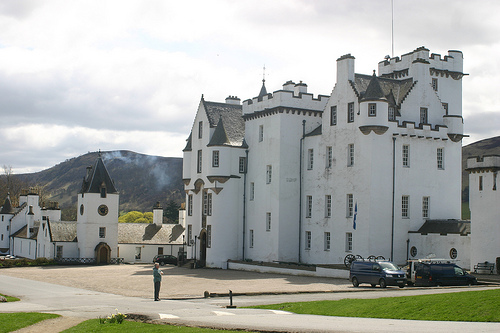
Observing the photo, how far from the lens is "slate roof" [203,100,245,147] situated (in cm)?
6475

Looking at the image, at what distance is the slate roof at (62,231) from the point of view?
257 feet

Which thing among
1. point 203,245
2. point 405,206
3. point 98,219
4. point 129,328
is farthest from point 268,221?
point 129,328

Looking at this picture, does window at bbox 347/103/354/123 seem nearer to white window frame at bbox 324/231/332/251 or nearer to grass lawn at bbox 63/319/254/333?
white window frame at bbox 324/231/332/251

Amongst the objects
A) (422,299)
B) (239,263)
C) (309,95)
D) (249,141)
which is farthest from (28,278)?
(422,299)

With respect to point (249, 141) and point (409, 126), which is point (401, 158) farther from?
point (249, 141)

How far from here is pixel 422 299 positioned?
25312mm

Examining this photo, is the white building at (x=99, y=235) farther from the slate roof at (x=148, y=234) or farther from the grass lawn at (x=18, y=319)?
the grass lawn at (x=18, y=319)

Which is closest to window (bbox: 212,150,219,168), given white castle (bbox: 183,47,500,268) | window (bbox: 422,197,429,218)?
white castle (bbox: 183,47,500,268)

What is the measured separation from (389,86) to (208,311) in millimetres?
34669

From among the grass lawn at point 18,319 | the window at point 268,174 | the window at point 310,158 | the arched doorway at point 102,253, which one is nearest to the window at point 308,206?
the window at point 310,158

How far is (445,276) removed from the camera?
124ft

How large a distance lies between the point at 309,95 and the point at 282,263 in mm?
16019

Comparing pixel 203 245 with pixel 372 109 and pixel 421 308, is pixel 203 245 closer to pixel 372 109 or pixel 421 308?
pixel 372 109

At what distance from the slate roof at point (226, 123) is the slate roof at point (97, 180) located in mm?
19269
